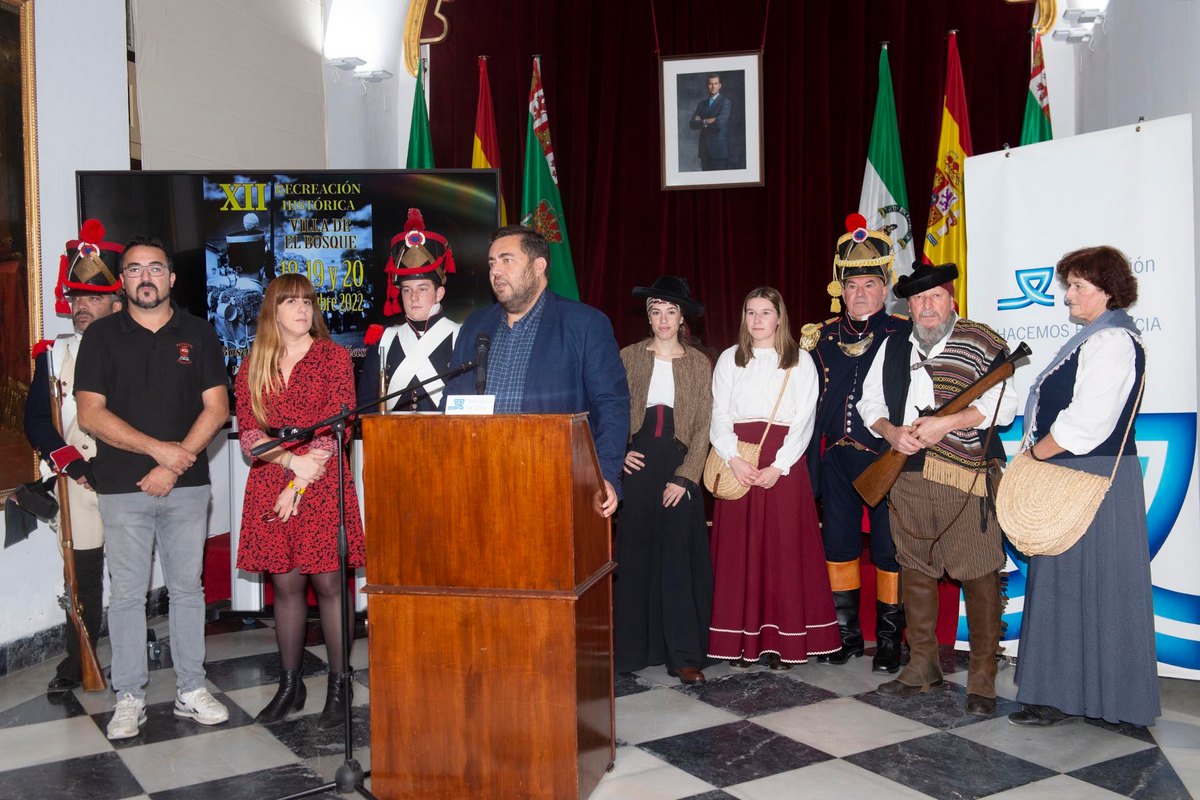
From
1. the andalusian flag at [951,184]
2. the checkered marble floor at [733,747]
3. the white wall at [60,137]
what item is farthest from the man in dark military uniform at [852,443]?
the white wall at [60,137]

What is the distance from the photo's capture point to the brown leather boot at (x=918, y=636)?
3754 millimetres

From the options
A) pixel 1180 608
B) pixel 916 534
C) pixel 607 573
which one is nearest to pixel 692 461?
pixel 916 534

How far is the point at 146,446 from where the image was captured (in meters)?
3.37

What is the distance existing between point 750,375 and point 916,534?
0.88 meters

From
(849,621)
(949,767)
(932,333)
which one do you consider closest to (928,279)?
(932,333)

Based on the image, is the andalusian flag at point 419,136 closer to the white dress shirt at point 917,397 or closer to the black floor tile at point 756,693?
the white dress shirt at point 917,397

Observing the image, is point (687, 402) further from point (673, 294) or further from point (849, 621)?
point (849, 621)

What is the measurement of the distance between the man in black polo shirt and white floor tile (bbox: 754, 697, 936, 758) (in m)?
1.92

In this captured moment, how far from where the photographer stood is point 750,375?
162 inches

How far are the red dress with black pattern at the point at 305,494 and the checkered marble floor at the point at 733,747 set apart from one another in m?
0.47

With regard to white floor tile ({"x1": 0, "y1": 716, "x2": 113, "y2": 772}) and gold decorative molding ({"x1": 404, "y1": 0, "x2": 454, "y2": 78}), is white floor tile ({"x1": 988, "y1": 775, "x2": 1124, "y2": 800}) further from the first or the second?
gold decorative molding ({"x1": 404, "y1": 0, "x2": 454, "y2": 78})

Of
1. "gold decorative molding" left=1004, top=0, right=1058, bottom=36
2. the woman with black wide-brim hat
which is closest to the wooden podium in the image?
the woman with black wide-brim hat

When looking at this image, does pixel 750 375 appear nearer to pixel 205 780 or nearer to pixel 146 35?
pixel 205 780

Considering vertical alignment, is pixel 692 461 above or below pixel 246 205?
below
